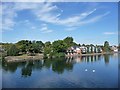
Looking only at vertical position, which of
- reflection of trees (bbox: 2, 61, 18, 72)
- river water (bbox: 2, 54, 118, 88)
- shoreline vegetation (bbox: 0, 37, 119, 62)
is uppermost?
shoreline vegetation (bbox: 0, 37, 119, 62)

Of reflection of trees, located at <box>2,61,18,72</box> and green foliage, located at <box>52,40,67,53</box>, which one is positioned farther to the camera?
green foliage, located at <box>52,40,67,53</box>

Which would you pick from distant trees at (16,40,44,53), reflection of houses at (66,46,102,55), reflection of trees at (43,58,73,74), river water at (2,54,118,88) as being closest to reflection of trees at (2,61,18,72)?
river water at (2,54,118,88)

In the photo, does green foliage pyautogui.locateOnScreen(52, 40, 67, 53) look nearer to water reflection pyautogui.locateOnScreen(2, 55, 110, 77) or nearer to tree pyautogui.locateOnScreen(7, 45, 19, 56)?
tree pyautogui.locateOnScreen(7, 45, 19, 56)

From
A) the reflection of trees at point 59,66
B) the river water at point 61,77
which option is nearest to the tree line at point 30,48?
the reflection of trees at point 59,66

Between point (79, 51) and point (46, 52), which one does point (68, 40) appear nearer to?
point (79, 51)

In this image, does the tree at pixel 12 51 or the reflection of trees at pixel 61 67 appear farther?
the tree at pixel 12 51

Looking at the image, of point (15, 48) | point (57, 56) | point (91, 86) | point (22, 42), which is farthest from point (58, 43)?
point (91, 86)

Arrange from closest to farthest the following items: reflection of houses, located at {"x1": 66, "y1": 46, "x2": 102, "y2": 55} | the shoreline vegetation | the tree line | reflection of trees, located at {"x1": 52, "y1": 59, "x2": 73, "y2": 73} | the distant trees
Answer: reflection of trees, located at {"x1": 52, "y1": 59, "x2": 73, "y2": 73} → the shoreline vegetation → the tree line → the distant trees → reflection of houses, located at {"x1": 66, "y1": 46, "x2": 102, "y2": 55}

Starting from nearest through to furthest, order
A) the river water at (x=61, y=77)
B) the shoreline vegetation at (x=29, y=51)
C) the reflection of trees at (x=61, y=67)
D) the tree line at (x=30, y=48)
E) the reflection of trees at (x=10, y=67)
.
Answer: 1. the river water at (x=61, y=77)
2. the reflection of trees at (x=61, y=67)
3. the reflection of trees at (x=10, y=67)
4. the shoreline vegetation at (x=29, y=51)
5. the tree line at (x=30, y=48)

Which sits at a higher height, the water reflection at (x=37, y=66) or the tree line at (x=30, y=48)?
the tree line at (x=30, y=48)

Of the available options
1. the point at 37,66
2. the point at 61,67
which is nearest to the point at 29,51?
the point at 37,66

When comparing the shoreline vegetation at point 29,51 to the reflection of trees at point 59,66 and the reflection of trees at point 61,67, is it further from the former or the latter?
the reflection of trees at point 61,67

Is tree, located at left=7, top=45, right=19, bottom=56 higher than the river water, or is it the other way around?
tree, located at left=7, top=45, right=19, bottom=56

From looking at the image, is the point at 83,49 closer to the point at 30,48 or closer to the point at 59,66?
the point at 30,48
